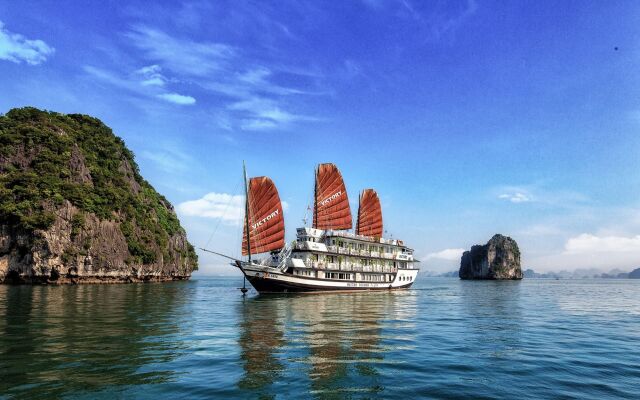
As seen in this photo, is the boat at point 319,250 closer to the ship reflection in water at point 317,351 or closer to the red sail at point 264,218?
the red sail at point 264,218

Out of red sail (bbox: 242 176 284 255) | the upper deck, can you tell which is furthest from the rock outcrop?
red sail (bbox: 242 176 284 255)

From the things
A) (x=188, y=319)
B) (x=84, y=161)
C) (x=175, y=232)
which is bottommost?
(x=188, y=319)

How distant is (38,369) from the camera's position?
30.1 ft

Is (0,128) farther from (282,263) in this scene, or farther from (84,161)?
(282,263)

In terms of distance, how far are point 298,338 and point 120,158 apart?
81138 millimetres

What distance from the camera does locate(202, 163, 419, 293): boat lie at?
122ft

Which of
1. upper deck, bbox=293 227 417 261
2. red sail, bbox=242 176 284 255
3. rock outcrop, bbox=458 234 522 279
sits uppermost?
red sail, bbox=242 176 284 255

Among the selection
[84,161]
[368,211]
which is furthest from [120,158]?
[368,211]

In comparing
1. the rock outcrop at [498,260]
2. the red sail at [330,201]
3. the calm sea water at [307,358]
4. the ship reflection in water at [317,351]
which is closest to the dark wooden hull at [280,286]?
the red sail at [330,201]

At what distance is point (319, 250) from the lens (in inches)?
1560

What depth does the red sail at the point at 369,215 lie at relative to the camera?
53250mm

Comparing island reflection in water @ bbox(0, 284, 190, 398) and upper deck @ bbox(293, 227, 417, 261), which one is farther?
upper deck @ bbox(293, 227, 417, 261)

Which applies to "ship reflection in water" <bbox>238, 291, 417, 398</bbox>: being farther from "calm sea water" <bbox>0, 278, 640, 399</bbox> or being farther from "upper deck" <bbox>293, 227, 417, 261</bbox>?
"upper deck" <bbox>293, 227, 417, 261</bbox>

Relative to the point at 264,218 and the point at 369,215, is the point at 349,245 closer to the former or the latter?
the point at 264,218
